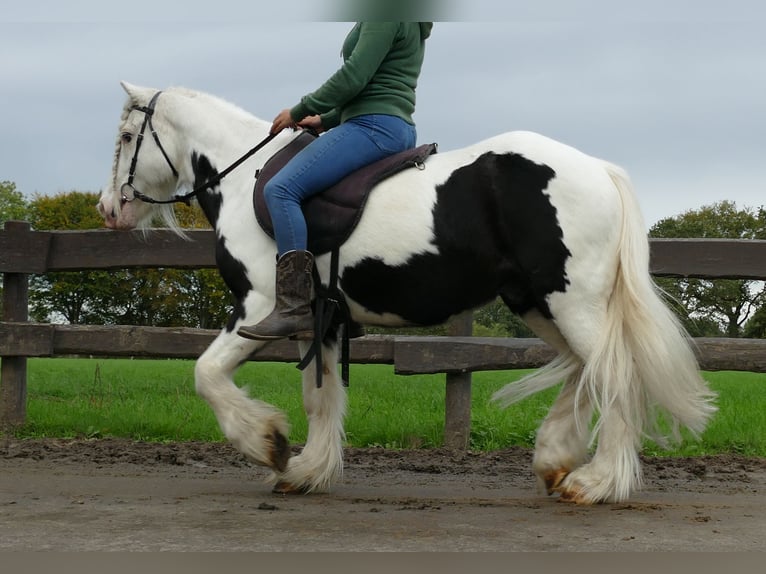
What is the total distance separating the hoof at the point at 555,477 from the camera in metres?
5.19

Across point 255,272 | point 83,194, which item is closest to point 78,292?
point 83,194

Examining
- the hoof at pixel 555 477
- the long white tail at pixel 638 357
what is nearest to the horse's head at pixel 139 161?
the long white tail at pixel 638 357

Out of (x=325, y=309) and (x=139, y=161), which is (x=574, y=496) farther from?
(x=139, y=161)

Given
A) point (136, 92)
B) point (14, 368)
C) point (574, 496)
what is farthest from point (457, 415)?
point (14, 368)

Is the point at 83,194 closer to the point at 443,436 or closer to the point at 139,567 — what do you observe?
the point at 443,436

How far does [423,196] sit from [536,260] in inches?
27.5

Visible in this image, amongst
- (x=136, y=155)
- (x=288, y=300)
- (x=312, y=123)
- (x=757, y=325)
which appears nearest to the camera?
(x=288, y=300)

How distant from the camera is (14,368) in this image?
808 cm

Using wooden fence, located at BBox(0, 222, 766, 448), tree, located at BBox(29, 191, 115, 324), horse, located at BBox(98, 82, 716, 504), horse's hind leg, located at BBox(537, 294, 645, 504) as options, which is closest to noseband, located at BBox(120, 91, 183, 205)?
horse, located at BBox(98, 82, 716, 504)

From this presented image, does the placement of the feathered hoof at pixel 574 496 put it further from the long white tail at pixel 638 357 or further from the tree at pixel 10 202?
the tree at pixel 10 202

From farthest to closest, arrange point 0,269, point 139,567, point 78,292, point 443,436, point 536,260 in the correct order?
point 78,292
point 0,269
point 443,436
point 536,260
point 139,567

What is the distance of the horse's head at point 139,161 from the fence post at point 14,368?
7.50 ft

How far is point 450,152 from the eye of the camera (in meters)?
5.19

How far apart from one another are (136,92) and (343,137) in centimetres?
174
